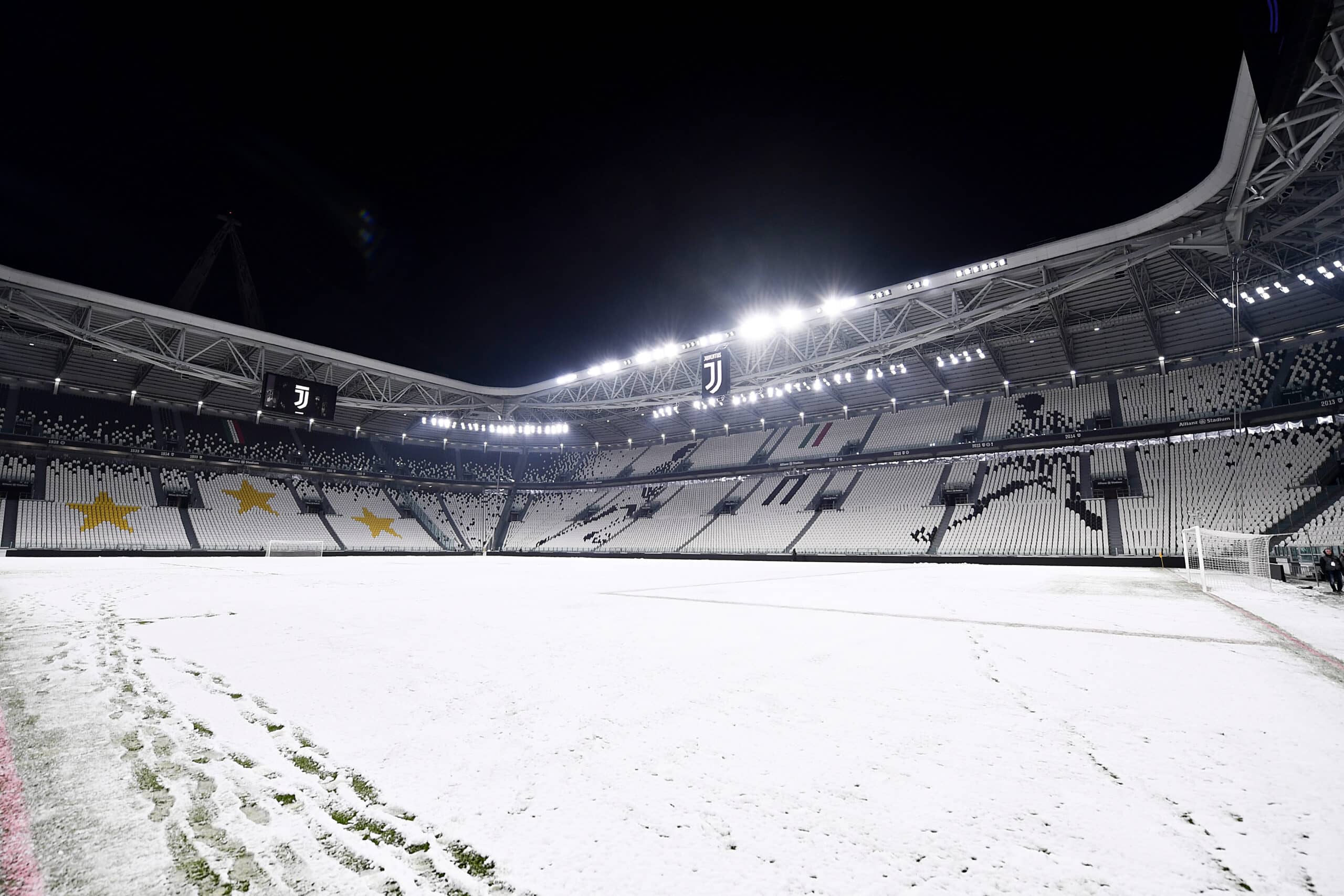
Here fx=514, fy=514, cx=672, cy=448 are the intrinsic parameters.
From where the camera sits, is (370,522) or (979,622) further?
(370,522)

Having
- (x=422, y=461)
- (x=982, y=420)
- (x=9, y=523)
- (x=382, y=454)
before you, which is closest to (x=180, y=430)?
(x=9, y=523)

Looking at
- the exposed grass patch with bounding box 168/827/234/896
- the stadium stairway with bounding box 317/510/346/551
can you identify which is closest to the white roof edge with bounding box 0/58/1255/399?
the stadium stairway with bounding box 317/510/346/551

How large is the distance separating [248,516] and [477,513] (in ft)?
47.7

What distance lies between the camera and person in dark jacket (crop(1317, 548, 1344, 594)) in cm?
988

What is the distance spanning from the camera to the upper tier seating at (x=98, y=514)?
933 inches

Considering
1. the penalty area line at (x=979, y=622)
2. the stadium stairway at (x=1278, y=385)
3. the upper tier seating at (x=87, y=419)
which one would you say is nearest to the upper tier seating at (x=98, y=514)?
the upper tier seating at (x=87, y=419)

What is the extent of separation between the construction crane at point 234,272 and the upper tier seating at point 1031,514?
41317mm

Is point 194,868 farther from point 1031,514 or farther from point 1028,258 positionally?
point 1031,514

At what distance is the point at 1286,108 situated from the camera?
7.39 m

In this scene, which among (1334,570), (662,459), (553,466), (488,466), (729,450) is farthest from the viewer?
(553,466)

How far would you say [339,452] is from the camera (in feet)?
123

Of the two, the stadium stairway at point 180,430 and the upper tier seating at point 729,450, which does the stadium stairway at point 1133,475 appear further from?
the stadium stairway at point 180,430

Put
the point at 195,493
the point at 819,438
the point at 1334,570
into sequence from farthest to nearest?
the point at 819,438 → the point at 195,493 → the point at 1334,570

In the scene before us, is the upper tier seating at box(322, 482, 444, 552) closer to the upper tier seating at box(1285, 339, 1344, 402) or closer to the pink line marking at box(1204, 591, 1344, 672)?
the pink line marking at box(1204, 591, 1344, 672)
